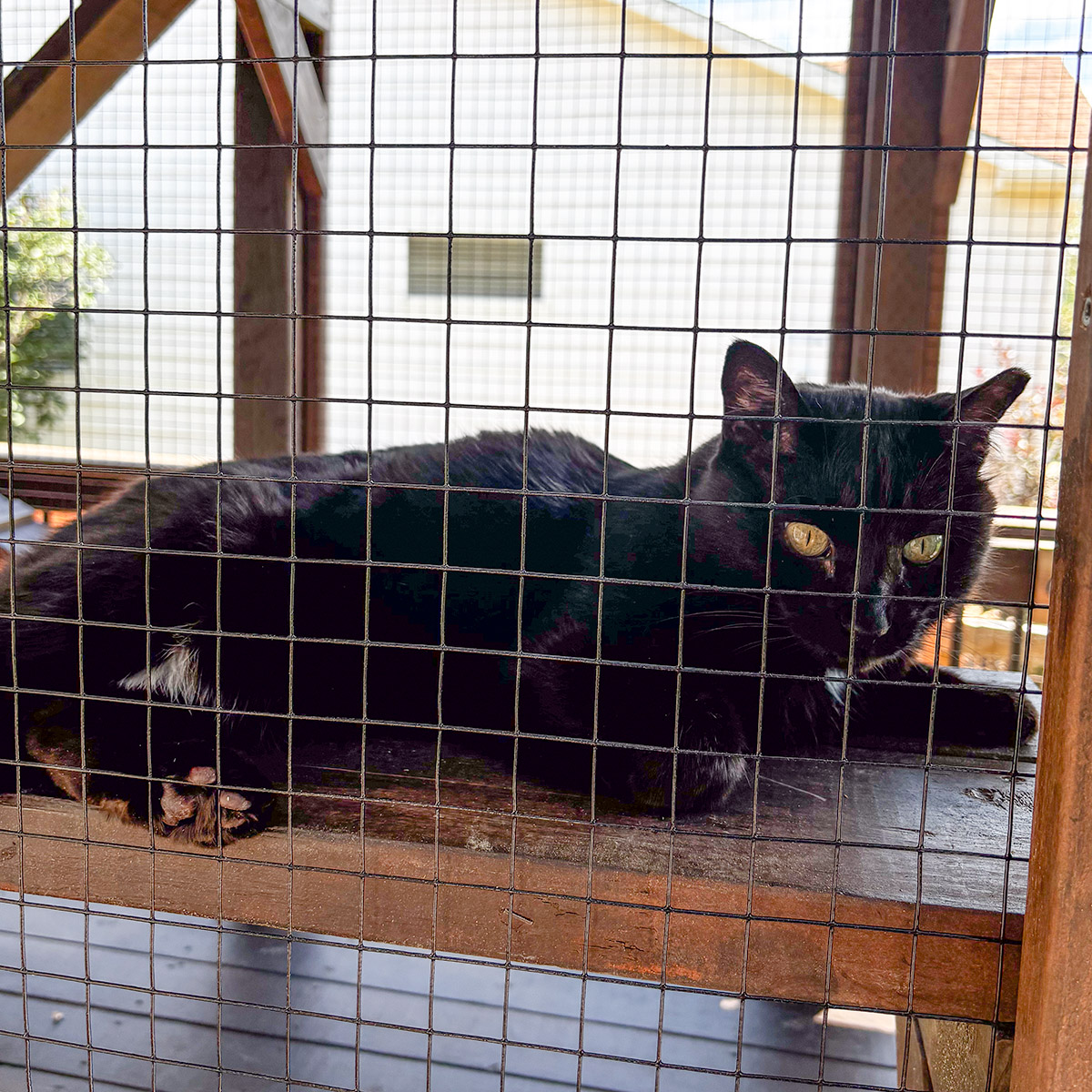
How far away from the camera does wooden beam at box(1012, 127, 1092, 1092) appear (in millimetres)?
847

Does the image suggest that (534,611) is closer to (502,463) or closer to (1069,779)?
(502,463)

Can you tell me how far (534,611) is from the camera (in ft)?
5.39

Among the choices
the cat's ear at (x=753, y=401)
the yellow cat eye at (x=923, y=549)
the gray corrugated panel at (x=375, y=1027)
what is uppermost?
the cat's ear at (x=753, y=401)

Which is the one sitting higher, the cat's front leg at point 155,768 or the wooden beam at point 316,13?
the wooden beam at point 316,13

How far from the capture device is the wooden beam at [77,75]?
2.29 metres

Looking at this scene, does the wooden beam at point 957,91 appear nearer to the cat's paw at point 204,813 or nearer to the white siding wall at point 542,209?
the white siding wall at point 542,209

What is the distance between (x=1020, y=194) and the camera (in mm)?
3164

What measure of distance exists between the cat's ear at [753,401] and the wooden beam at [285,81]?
133 centimetres

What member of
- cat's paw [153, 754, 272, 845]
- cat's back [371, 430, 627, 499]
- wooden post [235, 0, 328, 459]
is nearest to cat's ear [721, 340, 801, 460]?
cat's back [371, 430, 627, 499]

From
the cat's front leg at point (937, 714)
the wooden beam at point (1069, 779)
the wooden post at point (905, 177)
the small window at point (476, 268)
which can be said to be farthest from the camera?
the small window at point (476, 268)

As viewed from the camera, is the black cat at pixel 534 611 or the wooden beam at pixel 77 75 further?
the wooden beam at pixel 77 75

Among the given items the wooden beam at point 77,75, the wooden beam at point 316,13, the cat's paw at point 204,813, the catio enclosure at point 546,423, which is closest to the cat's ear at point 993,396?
the catio enclosure at point 546,423

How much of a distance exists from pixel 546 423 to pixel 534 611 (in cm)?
117

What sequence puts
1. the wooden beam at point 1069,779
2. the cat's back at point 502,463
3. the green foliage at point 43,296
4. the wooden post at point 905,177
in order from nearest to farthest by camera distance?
the wooden beam at point 1069,779 < the cat's back at point 502,463 < the wooden post at point 905,177 < the green foliage at point 43,296
